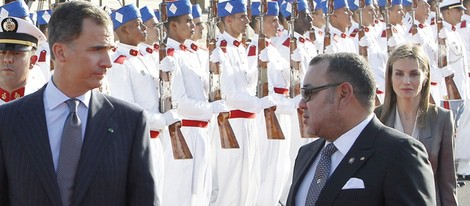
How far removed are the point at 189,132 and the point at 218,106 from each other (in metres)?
0.37

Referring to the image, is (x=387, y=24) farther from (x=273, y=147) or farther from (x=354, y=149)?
(x=354, y=149)

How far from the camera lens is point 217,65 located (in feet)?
29.5

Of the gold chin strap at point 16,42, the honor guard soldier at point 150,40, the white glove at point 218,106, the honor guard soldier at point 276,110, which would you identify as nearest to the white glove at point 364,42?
the honor guard soldier at point 276,110

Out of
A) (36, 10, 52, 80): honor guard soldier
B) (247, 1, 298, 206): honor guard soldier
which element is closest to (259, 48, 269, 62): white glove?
(247, 1, 298, 206): honor guard soldier

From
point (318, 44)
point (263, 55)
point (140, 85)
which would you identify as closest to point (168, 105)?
point (140, 85)

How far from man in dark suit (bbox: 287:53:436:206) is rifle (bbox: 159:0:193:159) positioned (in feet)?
13.3

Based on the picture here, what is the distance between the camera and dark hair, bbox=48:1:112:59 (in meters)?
4.04

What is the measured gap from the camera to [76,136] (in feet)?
13.2

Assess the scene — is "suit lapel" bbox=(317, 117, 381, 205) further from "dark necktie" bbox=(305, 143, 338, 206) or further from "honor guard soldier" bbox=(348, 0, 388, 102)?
"honor guard soldier" bbox=(348, 0, 388, 102)

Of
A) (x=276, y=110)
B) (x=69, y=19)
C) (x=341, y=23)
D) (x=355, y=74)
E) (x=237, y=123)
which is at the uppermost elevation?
(x=341, y=23)

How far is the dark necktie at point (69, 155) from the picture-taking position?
157 inches

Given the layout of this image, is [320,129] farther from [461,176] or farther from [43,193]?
[461,176]

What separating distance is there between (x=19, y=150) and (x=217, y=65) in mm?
5059

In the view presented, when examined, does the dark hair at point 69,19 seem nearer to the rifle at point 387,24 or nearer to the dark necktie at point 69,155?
the dark necktie at point 69,155
